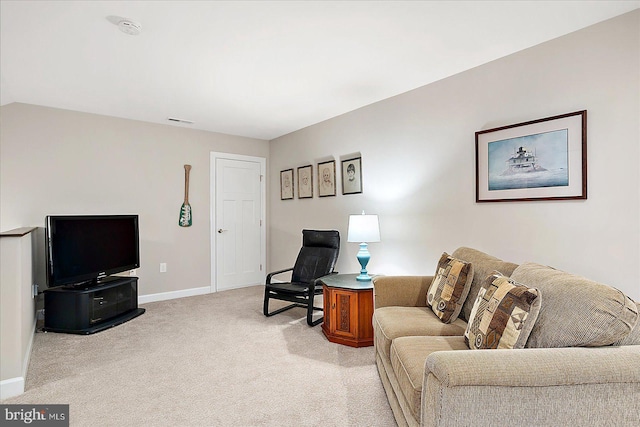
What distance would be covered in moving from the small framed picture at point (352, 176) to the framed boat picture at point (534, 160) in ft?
4.70

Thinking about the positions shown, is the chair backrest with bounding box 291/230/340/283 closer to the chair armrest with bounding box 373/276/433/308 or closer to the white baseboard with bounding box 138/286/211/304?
the chair armrest with bounding box 373/276/433/308

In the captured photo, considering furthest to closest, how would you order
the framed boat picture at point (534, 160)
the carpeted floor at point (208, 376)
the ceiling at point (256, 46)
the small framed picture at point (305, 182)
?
the small framed picture at point (305, 182)
the framed boat picture at point (534, 160)
the ceiling at point (256, 46)
the carpeted floor at point (208, 376)

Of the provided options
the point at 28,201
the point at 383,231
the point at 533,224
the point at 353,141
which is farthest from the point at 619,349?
the point at 28,201

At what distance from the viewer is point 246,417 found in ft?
6.45

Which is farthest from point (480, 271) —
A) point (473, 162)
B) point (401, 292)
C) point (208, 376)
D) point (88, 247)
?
point (88, 247)

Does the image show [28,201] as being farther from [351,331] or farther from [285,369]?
[351,331]

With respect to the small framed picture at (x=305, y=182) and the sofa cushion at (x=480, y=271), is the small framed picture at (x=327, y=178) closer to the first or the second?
the small framed picture at (x=305, y=182)

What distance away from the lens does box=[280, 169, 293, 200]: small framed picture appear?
5254mm

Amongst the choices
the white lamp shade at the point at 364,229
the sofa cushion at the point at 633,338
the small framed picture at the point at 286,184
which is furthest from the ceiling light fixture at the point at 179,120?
the sofa cushion at the point at 633,338

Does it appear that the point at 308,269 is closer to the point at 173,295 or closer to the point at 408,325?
the point at 173,295

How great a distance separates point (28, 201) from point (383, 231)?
12.5 feet

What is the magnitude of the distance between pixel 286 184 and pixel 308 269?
165 centimetres

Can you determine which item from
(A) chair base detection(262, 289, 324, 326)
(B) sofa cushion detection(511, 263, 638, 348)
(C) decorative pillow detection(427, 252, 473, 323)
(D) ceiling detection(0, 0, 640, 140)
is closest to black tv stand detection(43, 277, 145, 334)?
(A) chair base detection(262, 289, 324, 326)

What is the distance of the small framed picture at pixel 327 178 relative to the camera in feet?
14.7
